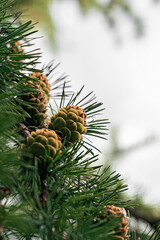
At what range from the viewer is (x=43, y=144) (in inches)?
15.5

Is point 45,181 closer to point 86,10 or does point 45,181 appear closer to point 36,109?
point 36,109

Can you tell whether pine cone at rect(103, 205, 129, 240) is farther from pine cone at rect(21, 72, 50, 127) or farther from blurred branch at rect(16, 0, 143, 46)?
blurred branch at rect(16, 0, 143, 46)

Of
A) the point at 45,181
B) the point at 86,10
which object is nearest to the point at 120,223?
the point at 45,181

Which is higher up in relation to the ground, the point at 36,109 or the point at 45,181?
the point at 36,109

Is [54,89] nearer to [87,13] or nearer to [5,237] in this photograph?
[5,237]

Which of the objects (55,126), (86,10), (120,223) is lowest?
(120,223)

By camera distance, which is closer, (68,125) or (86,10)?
(68,125)

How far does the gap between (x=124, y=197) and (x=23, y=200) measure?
2.68ft

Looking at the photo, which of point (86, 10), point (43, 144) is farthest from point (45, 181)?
point (86, 10)

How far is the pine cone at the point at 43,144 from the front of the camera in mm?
390

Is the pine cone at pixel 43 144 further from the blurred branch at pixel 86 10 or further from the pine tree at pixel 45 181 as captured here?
the blurred branch at pixel 86 10

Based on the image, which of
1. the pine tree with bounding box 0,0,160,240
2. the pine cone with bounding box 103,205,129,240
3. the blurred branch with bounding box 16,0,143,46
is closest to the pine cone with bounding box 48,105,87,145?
the pine tree with bounding box 0,0,160,240

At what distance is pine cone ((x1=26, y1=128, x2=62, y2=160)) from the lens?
0.39 m

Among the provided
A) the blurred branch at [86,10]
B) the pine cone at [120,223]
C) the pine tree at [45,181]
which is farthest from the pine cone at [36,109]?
the blurred branch at [86,10]
